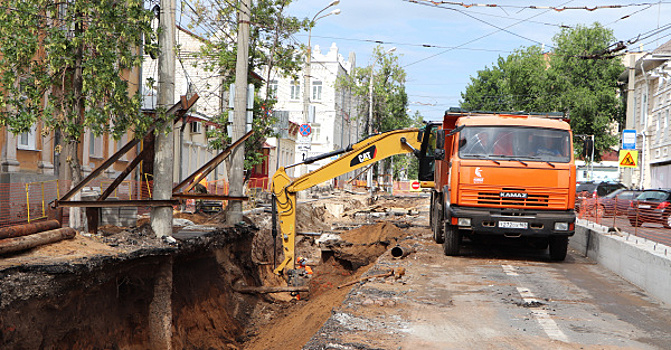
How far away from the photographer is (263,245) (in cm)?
2045

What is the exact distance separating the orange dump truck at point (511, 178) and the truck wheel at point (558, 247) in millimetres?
797

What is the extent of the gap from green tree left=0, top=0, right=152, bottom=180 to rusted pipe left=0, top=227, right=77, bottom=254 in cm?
181

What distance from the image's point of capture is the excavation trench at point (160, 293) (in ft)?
28.5

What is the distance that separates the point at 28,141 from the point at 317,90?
174 feet

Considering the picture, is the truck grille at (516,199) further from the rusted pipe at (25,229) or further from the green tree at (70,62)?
the rusted pipe at (25,229)

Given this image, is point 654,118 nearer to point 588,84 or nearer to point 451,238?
point 588,84

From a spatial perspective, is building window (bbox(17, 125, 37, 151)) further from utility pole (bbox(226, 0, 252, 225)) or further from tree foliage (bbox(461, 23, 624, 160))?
tree foliage (bbox(461, 23, 624, 160))

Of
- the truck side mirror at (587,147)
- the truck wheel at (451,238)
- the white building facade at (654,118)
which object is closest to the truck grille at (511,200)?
the truck wheel at (451,238)

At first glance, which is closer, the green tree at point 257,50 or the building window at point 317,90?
the green tree at point 257,50

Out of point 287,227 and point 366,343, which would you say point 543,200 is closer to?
point 287,227

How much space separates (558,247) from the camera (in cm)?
1388

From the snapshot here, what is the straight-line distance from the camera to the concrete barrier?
10023 millimetres

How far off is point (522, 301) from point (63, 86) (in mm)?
8317

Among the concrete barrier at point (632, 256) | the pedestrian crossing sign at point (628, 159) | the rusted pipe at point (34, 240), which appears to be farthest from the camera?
the pedestrian crossing sign at point (628, 159)
